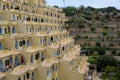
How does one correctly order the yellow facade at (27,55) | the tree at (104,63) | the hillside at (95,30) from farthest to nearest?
the hillside at (95,30), the tree at (104,63), the yellow facade at (27,55)

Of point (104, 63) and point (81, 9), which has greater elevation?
point (81, 9)

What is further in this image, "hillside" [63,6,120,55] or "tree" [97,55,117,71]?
"hillside" [63,6,120,55]

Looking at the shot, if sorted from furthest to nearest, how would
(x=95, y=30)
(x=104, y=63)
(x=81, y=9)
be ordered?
(x=81, y=9)
(x=95, y=30)
(x=104, y=63)

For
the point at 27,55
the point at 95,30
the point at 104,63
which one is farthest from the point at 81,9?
the point at 27,55

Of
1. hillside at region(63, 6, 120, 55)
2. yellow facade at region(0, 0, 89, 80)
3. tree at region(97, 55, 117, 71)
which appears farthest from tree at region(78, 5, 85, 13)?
yellow facade at region(0, 0, 89, 80)

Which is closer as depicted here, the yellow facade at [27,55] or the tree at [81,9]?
the yellow facade at [27,55]

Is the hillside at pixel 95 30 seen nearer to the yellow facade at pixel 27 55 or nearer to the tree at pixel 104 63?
the tree at pixel 104 63

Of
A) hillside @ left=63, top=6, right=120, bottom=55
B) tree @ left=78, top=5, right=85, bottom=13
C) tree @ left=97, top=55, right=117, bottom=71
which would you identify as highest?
tree @ left=78, top=5, right=85, bottom=13

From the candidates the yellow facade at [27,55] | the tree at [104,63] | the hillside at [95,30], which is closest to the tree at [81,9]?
the hillside at [95,30]

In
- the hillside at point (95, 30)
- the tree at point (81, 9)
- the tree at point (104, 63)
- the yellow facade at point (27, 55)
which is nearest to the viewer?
the yellow facade at point (27, 55)

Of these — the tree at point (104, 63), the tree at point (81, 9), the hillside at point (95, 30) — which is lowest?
the tree at point (104, 63)

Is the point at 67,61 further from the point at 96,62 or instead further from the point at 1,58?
the point at 96,62

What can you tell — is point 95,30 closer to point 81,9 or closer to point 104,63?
point 81,9

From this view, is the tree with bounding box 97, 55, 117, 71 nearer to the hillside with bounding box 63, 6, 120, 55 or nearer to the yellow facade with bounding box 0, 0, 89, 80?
the hillside with bounding box 63, 6, 120, 55
